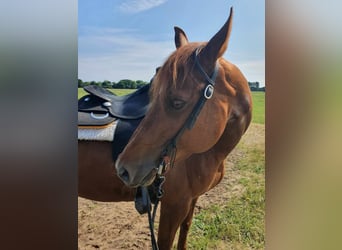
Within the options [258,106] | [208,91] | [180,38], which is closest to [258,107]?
[258,106]

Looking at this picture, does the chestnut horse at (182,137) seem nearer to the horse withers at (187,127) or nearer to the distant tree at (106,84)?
the horse withers at (187,127)

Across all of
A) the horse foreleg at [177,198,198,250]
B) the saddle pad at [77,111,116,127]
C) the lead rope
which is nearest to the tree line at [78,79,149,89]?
the saddle pad at [77,111,116,127]

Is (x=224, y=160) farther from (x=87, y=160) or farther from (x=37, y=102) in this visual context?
(x=37, y=102)

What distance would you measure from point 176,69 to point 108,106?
38 centimetres

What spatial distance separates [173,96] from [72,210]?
771 mm

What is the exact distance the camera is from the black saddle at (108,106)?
150cm

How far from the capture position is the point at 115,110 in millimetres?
1513

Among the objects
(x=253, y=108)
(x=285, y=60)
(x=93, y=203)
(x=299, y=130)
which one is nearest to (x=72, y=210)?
(x=93, y=203)

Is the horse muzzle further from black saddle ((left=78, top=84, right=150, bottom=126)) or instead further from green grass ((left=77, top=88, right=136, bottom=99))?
green grass ((left=77, top=88, right=136, bottom=99))

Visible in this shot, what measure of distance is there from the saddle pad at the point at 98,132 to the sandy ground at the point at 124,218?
12.6 inches

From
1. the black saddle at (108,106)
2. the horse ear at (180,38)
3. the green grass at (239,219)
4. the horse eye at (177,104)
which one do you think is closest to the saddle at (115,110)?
the black saddle at (108,106)

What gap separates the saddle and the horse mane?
2.9 inches

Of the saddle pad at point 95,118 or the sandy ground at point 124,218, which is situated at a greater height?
the saddle pad at point 95,118

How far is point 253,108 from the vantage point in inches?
59.7
